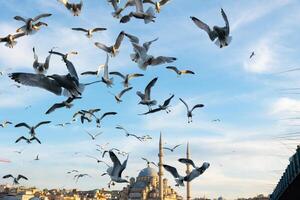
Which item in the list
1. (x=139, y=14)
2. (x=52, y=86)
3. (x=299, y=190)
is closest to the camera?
(x=52, y=86)

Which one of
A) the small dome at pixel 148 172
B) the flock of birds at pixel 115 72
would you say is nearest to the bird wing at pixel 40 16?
the flock of birds at pixel 115 72

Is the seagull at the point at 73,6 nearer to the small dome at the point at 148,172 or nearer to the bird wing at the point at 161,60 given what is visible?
the bird wing at the point at 161,60

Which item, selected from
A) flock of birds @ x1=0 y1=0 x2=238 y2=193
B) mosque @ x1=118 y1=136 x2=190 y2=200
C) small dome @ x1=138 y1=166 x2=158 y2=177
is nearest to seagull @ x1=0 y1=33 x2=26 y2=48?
flock of birds @ x1=0 y1=0 x2=238 y2=193

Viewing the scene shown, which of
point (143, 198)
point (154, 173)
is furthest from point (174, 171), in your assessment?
point (154, 173)

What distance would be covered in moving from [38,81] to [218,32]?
6.00 m

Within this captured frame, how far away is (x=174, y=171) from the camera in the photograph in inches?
701

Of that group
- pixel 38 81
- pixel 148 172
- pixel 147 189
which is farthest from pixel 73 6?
pixel 148 172

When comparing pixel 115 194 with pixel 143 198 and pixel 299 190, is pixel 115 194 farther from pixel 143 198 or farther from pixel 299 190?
pixel 299 190

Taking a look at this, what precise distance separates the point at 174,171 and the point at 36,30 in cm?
727

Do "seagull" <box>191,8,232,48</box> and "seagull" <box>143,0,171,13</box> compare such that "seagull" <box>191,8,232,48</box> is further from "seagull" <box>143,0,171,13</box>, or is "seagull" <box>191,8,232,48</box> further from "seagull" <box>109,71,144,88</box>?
"seagull" <box>109,71,144,88</box>

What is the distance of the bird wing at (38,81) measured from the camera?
13008 millimetres

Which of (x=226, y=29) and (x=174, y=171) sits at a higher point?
(x=226, y=29)

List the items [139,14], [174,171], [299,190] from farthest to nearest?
1. [299,190]
2. [174,171]
3. [139,14]

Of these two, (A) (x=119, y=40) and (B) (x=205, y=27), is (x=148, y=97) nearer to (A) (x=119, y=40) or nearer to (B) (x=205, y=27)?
(A) (x=119, y=40)
